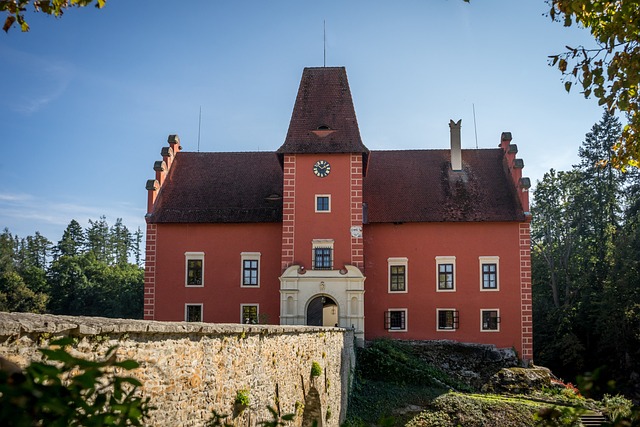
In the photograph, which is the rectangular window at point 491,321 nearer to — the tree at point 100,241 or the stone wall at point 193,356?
the stone wall at point 193,356

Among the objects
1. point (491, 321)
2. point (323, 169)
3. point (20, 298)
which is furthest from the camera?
point (20, 298)

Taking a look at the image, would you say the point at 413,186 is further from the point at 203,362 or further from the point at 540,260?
the point at 203,362

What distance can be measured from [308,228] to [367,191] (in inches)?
201

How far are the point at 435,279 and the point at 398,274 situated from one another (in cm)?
179

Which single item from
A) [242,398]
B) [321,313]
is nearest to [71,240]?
[321,313]

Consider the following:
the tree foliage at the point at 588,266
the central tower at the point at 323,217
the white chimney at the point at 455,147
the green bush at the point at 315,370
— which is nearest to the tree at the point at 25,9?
the green bush at the point at 315,370

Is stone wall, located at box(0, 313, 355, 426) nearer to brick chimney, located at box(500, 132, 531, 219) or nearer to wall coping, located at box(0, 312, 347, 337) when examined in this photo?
wall coping, located at box(0, 312, 347, 337)

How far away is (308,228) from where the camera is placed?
103 ft

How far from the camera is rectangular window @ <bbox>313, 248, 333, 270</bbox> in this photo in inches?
1231

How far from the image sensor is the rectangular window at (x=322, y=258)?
31.3 meters

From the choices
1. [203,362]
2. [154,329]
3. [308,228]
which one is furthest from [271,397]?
[308,228]

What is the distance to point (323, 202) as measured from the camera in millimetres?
31734

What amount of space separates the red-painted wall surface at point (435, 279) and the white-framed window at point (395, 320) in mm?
174

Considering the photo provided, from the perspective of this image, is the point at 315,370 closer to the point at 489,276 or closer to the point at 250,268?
the point at 250,268
